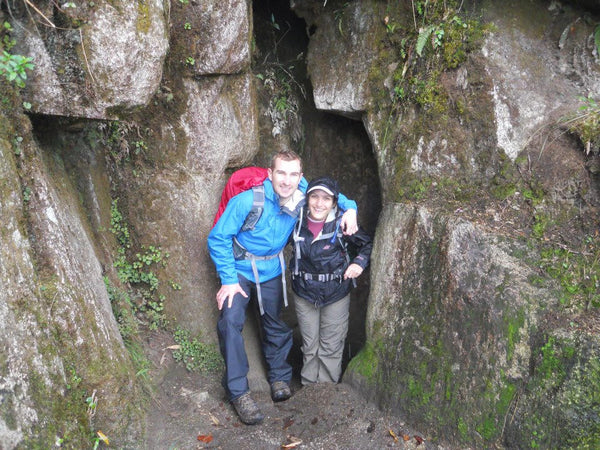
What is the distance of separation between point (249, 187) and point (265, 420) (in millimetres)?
2622

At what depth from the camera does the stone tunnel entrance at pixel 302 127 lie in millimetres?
7164

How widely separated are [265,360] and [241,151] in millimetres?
2794

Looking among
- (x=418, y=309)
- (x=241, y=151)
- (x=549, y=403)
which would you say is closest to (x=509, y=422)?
(x=549, y=403)

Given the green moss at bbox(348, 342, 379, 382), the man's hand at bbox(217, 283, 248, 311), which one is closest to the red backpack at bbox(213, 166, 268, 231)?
the man's hand at bbox(217, 283, 248, 311)

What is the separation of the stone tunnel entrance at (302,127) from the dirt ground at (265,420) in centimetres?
155

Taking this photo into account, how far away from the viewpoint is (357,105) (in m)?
6.19

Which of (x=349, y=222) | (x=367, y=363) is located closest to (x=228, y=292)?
(x=349, y=222)

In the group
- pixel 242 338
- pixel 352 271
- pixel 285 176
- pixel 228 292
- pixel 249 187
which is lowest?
pixel 242 338

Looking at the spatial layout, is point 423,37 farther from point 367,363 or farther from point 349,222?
point 367,363

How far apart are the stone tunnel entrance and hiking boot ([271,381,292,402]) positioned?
4.21 feet

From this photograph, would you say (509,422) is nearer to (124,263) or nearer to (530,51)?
(530,51)

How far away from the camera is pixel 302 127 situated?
7.52m

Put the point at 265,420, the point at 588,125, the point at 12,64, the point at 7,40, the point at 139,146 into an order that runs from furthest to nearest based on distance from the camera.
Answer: the point at 139,146
the point at 265,420
the point at 588,125
the point at 7,40
the point at 12,64

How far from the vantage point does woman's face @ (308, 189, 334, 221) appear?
5.37 metres
